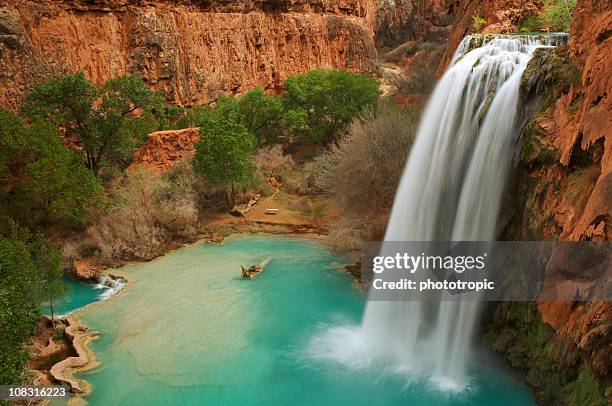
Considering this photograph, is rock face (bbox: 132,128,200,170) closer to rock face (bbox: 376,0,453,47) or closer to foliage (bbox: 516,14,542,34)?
foliage (bbox: 516,14,542,34)

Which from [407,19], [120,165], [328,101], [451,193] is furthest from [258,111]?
[407,19]

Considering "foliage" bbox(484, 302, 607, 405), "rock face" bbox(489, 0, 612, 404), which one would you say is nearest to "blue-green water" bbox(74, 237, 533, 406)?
"foliage" bbox(484, 302, 607, 405)

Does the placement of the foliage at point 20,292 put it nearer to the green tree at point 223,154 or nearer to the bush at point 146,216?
the bush at point 146,216

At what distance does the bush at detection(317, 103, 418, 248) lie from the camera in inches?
671

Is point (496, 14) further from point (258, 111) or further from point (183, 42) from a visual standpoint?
point (183, 42)

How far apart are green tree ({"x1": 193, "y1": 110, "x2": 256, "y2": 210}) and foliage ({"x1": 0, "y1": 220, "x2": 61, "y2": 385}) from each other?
29.9 feet

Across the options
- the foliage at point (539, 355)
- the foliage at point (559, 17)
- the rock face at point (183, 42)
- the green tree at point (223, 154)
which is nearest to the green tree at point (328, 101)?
the rock face at point (183, 42)

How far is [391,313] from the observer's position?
12930 mm

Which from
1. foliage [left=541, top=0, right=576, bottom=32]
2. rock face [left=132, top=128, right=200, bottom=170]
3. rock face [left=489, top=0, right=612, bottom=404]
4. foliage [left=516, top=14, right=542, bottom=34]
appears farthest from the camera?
rock face [left=132, top=128, right=200, bottom=170]

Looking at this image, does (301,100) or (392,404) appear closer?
(392,404)

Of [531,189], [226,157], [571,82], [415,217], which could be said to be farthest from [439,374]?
[226,157]

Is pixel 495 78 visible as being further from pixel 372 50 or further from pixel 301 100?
pixel 372 50

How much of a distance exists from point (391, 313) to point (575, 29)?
808 cm

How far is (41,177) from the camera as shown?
17.1 meters
